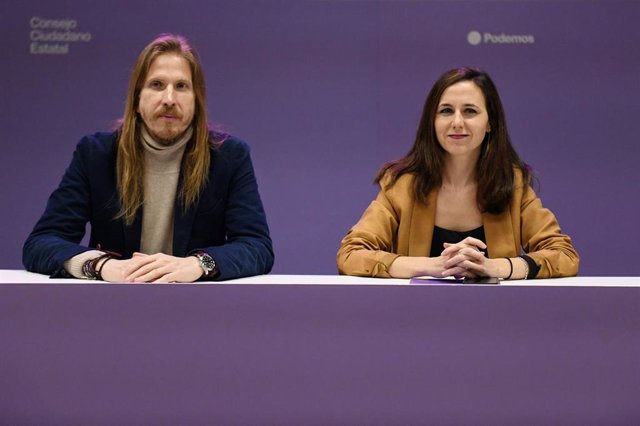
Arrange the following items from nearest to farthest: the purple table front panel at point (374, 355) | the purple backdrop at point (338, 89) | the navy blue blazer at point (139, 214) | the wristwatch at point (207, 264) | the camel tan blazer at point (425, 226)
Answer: the purple table front panel at point (374, 355) < the wristwatch at point (207, 264) < the navy blue blazer at point (139, 214) < the camel tan blazer at point (425, 226) < the purple backdrop at point (338, 89)

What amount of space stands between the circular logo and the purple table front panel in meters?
2.76

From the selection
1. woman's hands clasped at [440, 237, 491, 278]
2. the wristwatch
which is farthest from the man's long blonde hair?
woman's hands clasped at [440, 237, 491, 278]

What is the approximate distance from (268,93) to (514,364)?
2.86 m

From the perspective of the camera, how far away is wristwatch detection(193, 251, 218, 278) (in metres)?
1.97

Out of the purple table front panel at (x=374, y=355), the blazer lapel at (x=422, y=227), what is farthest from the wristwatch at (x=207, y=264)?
the blazer lapel at (x=422, y=227)

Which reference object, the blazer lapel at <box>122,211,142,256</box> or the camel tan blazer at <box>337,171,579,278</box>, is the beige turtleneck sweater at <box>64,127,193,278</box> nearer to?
the blazer lapel at <box>122,211,142,256</box>

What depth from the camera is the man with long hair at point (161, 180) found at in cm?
237

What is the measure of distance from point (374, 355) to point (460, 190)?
96 cm

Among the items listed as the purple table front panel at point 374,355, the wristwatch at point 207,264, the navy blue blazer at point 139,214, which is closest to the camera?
the purple table front panel at point 374,355

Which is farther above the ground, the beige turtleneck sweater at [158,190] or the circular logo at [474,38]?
the circular logo at [474,38]

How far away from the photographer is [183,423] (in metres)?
1.77

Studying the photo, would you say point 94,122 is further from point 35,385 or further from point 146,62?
point 35,385

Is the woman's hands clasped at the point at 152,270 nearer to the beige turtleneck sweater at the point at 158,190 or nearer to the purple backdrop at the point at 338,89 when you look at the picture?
the beige turtleneck sweater at the point at 158,190

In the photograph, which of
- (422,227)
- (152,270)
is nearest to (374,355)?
(152,270)
